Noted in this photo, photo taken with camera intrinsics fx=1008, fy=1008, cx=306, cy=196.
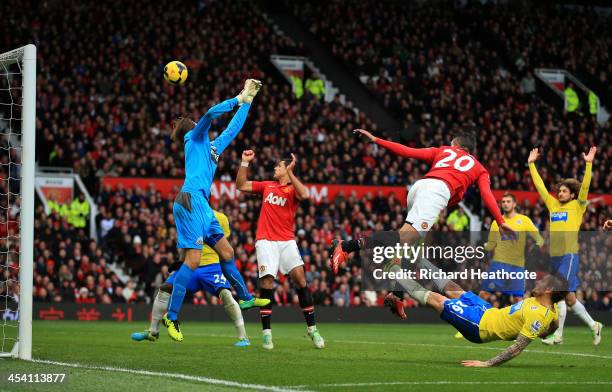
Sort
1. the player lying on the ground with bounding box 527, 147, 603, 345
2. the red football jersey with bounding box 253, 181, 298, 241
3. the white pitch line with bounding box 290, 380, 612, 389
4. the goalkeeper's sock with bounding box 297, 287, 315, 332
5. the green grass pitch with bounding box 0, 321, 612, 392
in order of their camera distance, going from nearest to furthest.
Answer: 1. the white pitch line with bounding box 290, 380, 612, 389
2. the green grass pitch with bounding box 0, 321, 612, 392
3. the goalkeeper's sock with bounding box 297, 287, 315, 332
4. the red football jersey with bounding box 253, 181, 298, 241
5. the player lying on the ground with bounding box 527, 147, 603, 345

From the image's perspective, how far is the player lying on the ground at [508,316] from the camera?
10.8 meters

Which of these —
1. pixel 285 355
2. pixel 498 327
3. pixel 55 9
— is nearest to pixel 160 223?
pixel 55 9

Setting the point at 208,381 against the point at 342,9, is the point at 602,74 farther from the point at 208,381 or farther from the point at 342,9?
the point at 208,381

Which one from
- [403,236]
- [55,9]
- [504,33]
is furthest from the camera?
[504,33]

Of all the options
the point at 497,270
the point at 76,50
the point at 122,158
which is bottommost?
the point at 497,270

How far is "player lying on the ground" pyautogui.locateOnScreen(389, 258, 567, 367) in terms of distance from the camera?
1079 cm

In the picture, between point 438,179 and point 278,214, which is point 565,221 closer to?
point 438,179

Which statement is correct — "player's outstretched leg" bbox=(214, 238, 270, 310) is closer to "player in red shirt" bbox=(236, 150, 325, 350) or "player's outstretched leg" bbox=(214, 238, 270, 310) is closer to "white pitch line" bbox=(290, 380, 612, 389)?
"player in red shirt" bbox=(236, 150, 325, 350)

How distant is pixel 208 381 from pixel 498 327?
140 inches

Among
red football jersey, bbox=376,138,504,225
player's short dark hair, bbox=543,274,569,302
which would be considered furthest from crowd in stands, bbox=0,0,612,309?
player's short dark hair, bbox=543,274,569,302

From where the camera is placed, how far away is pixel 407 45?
4081 centimetres

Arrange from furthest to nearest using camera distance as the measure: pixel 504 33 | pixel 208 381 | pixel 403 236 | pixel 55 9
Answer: pixel 504 33 < pixel 55 9 < pixel 403 236 < pixel 208 381

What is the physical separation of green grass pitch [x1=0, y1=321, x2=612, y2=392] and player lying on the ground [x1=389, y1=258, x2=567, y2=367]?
34 cm

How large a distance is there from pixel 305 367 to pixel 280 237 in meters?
3.81
